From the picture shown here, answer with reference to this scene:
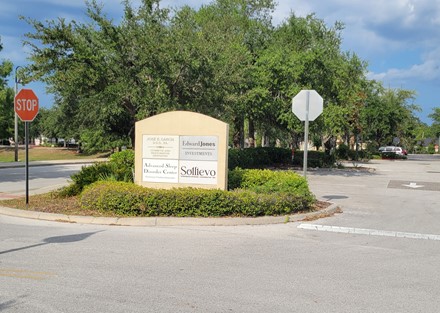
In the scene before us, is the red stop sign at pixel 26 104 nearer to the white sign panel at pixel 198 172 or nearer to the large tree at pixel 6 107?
the white sign panel at pixel 198 172

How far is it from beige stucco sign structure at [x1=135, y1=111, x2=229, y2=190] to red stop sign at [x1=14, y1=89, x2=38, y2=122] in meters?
2.93

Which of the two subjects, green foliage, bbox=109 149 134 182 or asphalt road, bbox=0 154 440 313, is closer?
asphalt road, bbox=0 154 440 313

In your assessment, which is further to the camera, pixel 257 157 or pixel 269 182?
pixel 257 157

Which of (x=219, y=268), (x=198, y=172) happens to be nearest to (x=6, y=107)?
(x=198, y=172)

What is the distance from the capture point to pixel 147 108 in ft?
47.5

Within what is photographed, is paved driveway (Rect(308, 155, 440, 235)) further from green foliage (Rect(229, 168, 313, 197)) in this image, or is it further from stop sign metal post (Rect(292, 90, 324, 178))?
stop sign metal post (Rect(292, 90, 324, 178))

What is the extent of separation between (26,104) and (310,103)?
7.73 metres

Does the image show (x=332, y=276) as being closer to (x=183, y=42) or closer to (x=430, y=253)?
(x=430, y=253)

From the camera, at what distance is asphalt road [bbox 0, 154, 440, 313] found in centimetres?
477

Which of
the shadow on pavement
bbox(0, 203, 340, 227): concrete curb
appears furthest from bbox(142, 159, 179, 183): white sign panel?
the shadow on pavement

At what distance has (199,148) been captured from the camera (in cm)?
1075

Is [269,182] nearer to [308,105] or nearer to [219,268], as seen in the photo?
[308,105]

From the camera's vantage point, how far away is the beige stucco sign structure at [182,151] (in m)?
10.7

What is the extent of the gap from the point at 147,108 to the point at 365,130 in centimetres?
4300
